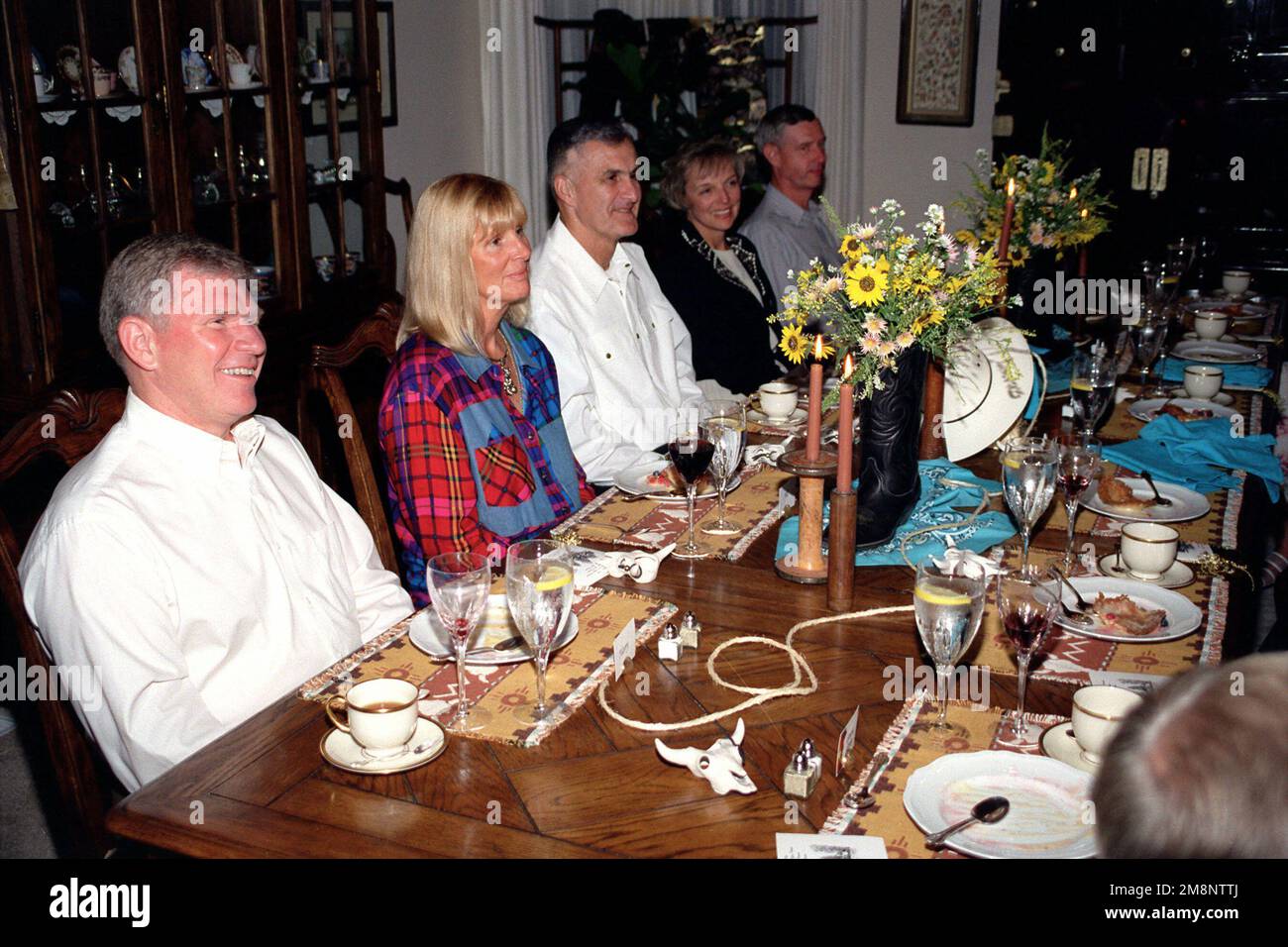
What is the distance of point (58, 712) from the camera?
1.62 m

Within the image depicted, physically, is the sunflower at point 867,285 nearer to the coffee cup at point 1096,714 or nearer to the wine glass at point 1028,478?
the wine glass at point 1028,478

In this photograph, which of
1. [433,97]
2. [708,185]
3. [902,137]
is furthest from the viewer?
[902,137]

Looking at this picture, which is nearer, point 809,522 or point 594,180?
point 809,522

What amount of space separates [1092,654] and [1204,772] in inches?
40.1

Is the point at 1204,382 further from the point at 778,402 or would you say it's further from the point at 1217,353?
the point at 778,402

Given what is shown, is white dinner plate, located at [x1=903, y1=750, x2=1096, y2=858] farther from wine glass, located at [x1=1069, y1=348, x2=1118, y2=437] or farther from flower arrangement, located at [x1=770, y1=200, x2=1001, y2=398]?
wine glass, located at [x1=1069, y1=348, x2=1118, y2=437]

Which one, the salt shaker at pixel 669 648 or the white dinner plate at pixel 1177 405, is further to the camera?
the white dinner plate at pixel 1177 405

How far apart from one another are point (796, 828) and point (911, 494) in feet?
2.95

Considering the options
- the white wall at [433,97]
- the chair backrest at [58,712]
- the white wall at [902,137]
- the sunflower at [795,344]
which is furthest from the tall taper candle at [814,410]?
the white wall at [902,137]

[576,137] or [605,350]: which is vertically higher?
[576,137]

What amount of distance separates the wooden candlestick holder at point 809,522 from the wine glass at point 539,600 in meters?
0.53

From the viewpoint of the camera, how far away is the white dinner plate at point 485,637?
1.63 metres

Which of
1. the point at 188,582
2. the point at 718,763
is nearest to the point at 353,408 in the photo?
the point at 188,582
